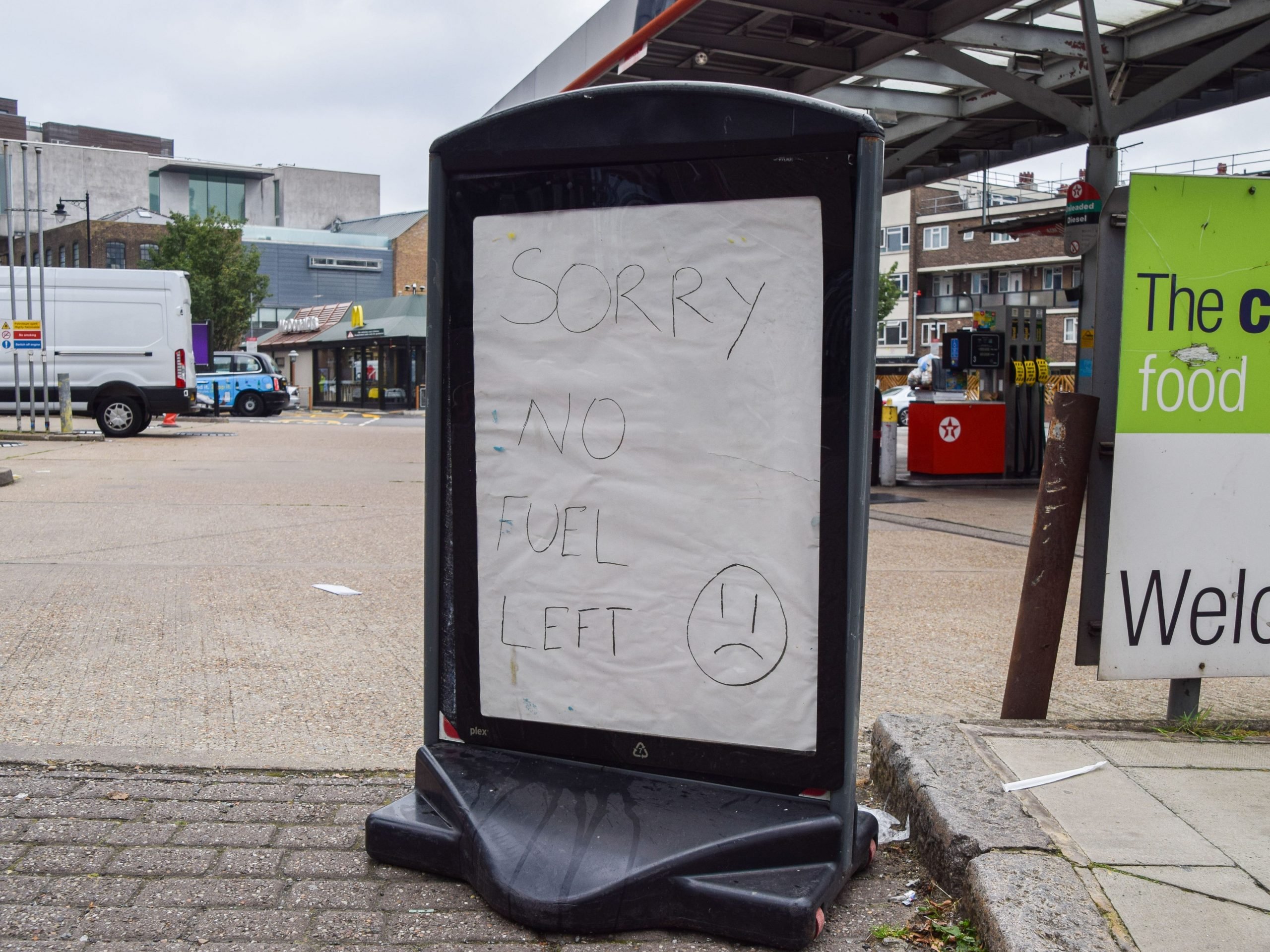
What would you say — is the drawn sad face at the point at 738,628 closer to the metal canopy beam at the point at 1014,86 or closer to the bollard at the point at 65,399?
the metal canopy beam at the point at 1014,86

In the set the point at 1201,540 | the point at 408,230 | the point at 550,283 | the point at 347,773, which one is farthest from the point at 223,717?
the point at 408,230

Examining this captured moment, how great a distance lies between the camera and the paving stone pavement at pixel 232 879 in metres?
2.76

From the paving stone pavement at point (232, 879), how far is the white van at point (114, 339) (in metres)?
18.8

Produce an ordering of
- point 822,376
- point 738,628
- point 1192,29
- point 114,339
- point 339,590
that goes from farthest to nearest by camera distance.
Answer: point 114,339 → point 1192,29 → point 339,590 → point 738,628 → point 822,376

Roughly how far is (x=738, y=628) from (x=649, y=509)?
38cm

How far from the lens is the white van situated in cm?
2106

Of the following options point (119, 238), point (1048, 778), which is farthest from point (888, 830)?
point (119, 238)

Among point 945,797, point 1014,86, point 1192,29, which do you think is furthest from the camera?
point 1014,86

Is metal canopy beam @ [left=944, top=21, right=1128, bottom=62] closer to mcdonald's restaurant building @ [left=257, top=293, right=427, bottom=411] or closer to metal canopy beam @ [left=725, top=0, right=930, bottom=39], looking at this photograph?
metal canopy beam @ [left=725, top=0, right=930, bottom=39]

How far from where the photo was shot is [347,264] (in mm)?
68750

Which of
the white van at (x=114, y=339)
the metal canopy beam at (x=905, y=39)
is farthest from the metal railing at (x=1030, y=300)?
the white van at (x=114, y=339)

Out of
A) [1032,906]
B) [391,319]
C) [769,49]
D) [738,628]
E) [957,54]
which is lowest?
[1032,906]

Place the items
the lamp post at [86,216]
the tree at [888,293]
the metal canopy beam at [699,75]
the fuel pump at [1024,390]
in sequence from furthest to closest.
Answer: the tree at [888,293] → the lamp post at [86,216] → the fuel pump at [1024,390] → the metal canopy beam at [699,75]

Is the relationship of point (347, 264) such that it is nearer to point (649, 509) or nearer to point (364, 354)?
point (364, 354)
